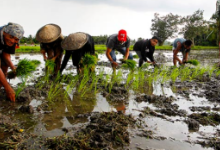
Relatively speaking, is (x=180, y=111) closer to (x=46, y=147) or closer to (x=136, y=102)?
(x=136, y=102)

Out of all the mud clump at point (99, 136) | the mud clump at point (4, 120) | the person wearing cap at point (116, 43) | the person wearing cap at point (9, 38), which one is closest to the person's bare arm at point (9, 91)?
the person wearing cap at point (9, 38)

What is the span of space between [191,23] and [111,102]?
38.7 meters

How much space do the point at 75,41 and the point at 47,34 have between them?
0.67 metres

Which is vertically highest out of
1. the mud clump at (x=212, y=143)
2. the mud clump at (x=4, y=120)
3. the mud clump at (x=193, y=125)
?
the mud clump at (x=4, y=120)

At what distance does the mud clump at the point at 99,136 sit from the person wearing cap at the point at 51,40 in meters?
2.58

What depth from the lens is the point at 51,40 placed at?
14.1 ft

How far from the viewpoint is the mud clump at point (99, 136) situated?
1725 mm

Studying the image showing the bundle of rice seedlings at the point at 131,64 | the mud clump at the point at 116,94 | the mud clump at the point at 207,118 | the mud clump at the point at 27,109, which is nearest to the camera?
the mud clump at the point at 207,118

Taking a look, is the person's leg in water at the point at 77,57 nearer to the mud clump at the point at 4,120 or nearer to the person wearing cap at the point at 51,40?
the person wearing cap at the point at 51,40

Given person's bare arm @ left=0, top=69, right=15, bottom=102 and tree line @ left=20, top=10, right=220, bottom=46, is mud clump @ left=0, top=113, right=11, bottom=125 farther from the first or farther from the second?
tree line @ left=20, top=10, right=220, bottom=46

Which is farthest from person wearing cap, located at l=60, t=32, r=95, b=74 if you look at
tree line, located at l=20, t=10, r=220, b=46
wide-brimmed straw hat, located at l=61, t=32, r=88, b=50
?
tree line, located at l=20, t=10, r=220, b=46

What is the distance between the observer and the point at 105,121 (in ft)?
7.11

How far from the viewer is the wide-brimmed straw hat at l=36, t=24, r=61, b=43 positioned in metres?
4.28

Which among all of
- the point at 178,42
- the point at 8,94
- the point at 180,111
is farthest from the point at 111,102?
the point at 178,42
